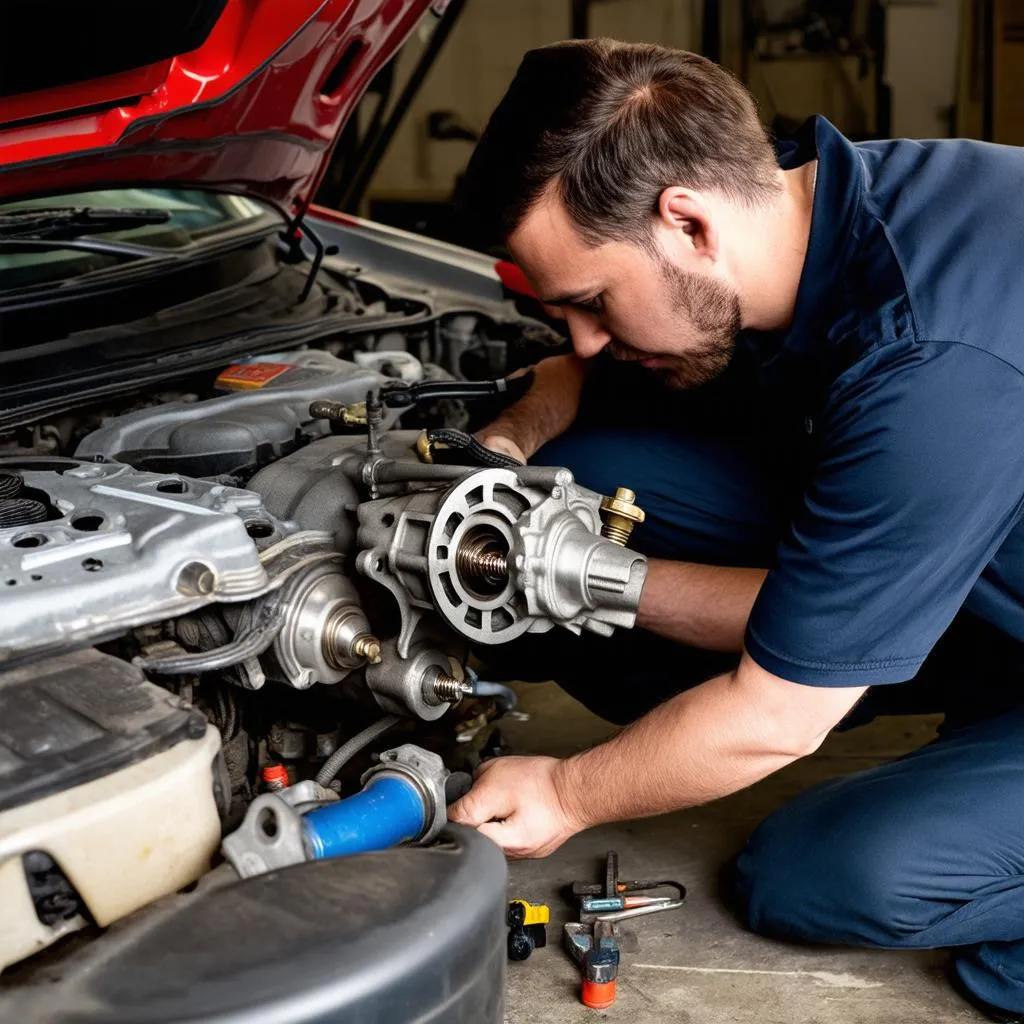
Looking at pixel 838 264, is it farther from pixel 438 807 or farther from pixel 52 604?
pixel 52 604

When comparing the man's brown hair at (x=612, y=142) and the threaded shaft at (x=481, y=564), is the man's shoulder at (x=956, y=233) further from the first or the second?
the threaded shaft at (x=481, y=564)

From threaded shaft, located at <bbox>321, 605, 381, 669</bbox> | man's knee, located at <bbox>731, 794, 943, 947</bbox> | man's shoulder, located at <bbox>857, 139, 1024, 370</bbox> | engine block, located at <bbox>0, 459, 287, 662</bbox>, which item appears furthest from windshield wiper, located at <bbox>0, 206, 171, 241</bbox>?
man's knee, located at <bbox>731, 794, 943, 947</bbox>

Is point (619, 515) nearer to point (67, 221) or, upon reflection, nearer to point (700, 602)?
point (700, 602)

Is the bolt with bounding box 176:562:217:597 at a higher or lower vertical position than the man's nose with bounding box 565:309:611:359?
lower

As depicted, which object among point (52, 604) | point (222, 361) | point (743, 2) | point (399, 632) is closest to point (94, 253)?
point (222, 361)

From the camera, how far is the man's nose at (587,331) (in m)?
1.66

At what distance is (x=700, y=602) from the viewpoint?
1.87m

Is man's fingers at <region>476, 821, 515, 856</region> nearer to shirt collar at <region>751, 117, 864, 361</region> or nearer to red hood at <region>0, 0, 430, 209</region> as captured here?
shirt collar at <region>751, 117, 864, 361</region>

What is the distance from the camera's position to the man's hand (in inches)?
60.3

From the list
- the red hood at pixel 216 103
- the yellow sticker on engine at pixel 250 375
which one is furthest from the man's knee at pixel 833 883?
the red hood at pixel 216 103

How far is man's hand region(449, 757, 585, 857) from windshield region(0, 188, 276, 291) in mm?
1020

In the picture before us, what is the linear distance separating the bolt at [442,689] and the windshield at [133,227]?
2.85 feet

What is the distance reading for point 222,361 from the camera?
2.07m

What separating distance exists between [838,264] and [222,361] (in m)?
0.96
